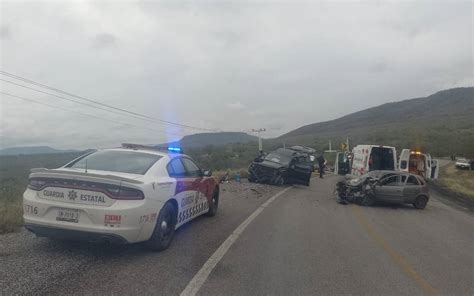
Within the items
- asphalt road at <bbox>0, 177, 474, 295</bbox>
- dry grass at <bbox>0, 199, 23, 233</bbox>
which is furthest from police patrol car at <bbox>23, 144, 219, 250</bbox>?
dry grass at <bbox>0, 199, 23, 233</bbox>

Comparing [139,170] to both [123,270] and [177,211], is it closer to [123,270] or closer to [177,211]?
[177,211]

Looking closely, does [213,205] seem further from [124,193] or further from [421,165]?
[421,165]

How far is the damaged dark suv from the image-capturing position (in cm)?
2061

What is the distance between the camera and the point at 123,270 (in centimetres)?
548

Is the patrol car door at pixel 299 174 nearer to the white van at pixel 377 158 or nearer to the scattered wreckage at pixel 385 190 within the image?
the white van at pixel 377 158

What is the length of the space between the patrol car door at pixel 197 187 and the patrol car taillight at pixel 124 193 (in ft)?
7.33

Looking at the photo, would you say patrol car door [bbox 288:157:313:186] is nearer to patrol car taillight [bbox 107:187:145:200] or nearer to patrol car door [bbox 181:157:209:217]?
patrol car door [bbox 181:157:209:217]

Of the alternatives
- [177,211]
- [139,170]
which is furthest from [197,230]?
[139,170]

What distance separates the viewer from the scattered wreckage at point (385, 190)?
15.8m

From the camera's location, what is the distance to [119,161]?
7.06 metres

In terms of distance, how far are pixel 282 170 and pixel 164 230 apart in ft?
47.0

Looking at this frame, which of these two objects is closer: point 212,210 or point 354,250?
point 354,250

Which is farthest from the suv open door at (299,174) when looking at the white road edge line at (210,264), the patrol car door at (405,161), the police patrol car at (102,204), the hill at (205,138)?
the hill at (205,138)

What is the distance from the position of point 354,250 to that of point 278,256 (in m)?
1.54
